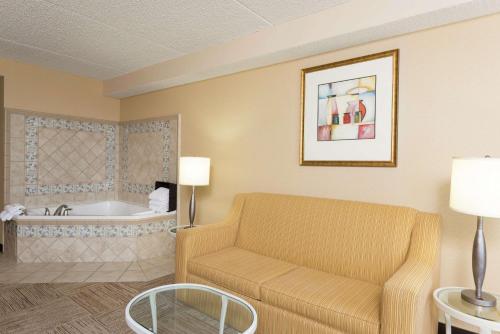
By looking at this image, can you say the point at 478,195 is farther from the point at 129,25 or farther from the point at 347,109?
the point at 129,25

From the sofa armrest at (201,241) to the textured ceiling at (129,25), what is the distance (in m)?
1.75

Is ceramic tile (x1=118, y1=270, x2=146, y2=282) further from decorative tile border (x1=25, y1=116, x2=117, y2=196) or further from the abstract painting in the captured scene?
the abstract painting

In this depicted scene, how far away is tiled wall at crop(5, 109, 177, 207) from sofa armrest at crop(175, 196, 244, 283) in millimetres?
1596

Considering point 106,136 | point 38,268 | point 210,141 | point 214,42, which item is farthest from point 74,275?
point 214,42

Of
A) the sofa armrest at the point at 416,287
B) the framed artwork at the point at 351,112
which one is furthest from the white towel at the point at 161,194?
the sofa armrest at the point at 416,287

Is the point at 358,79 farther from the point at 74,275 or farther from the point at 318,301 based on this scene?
the point at 74,275

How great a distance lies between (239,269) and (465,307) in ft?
4.42

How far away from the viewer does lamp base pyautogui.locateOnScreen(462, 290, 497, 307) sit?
155cm

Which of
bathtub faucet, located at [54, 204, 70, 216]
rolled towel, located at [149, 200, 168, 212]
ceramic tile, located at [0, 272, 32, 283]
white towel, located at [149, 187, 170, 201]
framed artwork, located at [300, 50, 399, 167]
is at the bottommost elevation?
ceramic tile, located at [0, 272, 32, 283]

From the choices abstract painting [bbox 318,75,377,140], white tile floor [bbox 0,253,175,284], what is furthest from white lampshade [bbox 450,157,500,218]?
white tile floor [bbox 0,253,175,284]

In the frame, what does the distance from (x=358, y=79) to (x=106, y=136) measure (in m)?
3.96

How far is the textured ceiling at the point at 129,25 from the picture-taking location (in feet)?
7.58

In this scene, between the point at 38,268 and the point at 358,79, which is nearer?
the point at 358,79

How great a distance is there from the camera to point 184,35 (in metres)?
2.84
